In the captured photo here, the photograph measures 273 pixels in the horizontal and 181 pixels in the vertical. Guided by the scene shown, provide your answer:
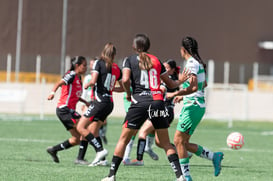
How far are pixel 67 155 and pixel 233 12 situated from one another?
35619 mm

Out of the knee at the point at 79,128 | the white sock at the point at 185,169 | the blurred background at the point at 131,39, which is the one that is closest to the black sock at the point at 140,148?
the knee at the point at 79,128

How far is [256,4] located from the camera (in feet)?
163

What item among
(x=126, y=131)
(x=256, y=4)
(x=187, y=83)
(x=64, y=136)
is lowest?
(x=64, y=136)

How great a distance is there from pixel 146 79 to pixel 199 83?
1149 mm

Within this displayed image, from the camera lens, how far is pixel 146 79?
1005 cm

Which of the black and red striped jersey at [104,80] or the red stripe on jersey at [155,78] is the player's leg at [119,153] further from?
the black and red striped jersey at [104,80]

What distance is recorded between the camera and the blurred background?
35.8m

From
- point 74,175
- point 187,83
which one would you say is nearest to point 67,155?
point 74,175

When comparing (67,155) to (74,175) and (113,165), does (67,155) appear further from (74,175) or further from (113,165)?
(113,165)

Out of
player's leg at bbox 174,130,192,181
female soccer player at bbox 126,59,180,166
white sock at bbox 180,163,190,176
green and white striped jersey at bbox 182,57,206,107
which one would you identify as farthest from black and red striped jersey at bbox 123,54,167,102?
female soccer player at bbox 126,59,180,166

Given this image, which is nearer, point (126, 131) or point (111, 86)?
point (126, 131)

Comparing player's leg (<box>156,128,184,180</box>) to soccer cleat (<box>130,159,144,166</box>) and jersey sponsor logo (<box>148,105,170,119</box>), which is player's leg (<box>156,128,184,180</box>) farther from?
soccer cleat (<box>130,159,144,166</box>)

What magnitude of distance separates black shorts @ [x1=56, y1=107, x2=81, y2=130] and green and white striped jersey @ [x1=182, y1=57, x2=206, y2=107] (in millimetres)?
3142

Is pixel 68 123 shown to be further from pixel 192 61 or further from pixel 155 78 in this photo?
pixel 155 78
